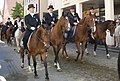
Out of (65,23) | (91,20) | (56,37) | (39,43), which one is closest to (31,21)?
(39,43)

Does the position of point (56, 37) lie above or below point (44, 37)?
below

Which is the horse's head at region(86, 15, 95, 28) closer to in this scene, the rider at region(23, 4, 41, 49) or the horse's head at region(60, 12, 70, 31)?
the horse's head at region(60, 12, 70, 31)

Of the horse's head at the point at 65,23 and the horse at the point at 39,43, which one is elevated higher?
the horse's head at the point at 65,23

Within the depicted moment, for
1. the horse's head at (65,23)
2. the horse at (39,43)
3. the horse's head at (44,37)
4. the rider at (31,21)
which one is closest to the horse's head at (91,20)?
the horse's head at (65,23)

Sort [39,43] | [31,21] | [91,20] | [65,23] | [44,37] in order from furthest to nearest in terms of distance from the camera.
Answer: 1. [91,20]
2. [65,23]
3. [31,21]
4. [39,43]
5. [44,37]

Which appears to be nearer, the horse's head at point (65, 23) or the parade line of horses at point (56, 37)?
the parade line of horses at point (56, 37)

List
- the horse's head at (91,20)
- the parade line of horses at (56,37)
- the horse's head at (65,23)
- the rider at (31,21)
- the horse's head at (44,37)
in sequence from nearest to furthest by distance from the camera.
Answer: the horse's head at (44,37)
the parade line of horses at (56,37)
the rider at (31,21)
the horse's head at (65,23)
the horse's head at (91,20)

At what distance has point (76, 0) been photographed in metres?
25.2

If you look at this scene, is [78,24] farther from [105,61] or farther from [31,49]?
[31,49]

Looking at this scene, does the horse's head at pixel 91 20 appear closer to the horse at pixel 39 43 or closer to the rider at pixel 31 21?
the rider at pixel 31 21

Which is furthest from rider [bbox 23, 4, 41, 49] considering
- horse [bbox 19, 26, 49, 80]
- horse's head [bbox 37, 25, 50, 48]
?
horse's head [bbox 37, 25, 50, 48]

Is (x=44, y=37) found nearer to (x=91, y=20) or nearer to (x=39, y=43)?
(x=39, y=43)

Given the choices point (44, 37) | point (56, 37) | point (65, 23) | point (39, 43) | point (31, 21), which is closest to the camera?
point (44, 37)

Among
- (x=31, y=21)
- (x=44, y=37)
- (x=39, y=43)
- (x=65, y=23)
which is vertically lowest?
(x=39, y=43)
